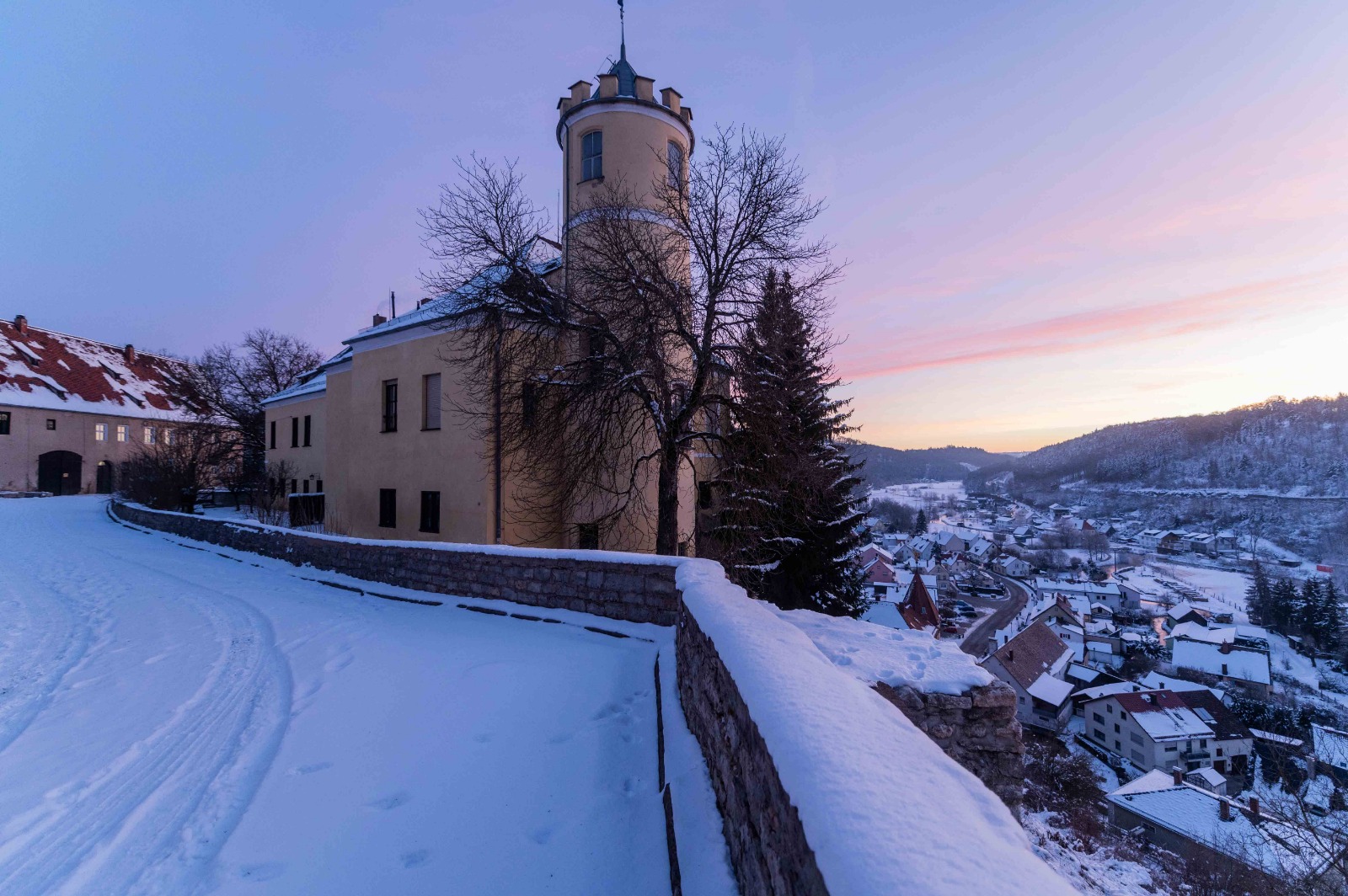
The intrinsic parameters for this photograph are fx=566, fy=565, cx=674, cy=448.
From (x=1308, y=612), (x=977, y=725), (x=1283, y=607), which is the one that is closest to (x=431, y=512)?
(x=977, y=725)

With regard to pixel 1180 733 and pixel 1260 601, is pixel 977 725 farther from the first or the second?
pixel 1260 601

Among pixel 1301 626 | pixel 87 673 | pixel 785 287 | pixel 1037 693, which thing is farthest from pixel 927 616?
pixel 87 673

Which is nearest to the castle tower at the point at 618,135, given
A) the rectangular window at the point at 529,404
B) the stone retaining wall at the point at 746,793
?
the rectangular window at the point at 529,404

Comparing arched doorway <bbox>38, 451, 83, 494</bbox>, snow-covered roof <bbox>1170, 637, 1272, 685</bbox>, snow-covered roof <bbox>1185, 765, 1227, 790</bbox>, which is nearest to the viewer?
snow-covered roof <bbox>1185, 765, 1227, 790</bbox>

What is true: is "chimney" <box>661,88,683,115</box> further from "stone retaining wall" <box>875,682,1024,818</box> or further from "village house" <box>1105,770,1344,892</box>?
"village house" <box>1105,770,1344,892</box>

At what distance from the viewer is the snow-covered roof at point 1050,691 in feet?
95.8

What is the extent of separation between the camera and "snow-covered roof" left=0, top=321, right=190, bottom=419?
35.7 metres

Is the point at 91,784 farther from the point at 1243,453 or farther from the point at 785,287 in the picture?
the point at 1243,453

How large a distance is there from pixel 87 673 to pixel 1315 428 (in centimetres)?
10686

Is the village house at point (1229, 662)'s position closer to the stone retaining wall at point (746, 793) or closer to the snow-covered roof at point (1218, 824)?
the snow-covered roof at point (1218, 824)

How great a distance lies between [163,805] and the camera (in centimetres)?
364

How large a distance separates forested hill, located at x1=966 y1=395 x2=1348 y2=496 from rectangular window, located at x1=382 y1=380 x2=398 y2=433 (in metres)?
88.4

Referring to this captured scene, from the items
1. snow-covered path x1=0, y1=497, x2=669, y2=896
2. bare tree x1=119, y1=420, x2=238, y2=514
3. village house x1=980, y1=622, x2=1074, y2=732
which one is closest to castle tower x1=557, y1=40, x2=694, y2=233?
snow-covered path x1=0, y1=497, x2=669, y2=896

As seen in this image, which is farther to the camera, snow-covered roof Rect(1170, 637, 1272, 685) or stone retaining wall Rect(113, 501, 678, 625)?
snow-covered roof Rect(1170, 637, 1272, 685)
